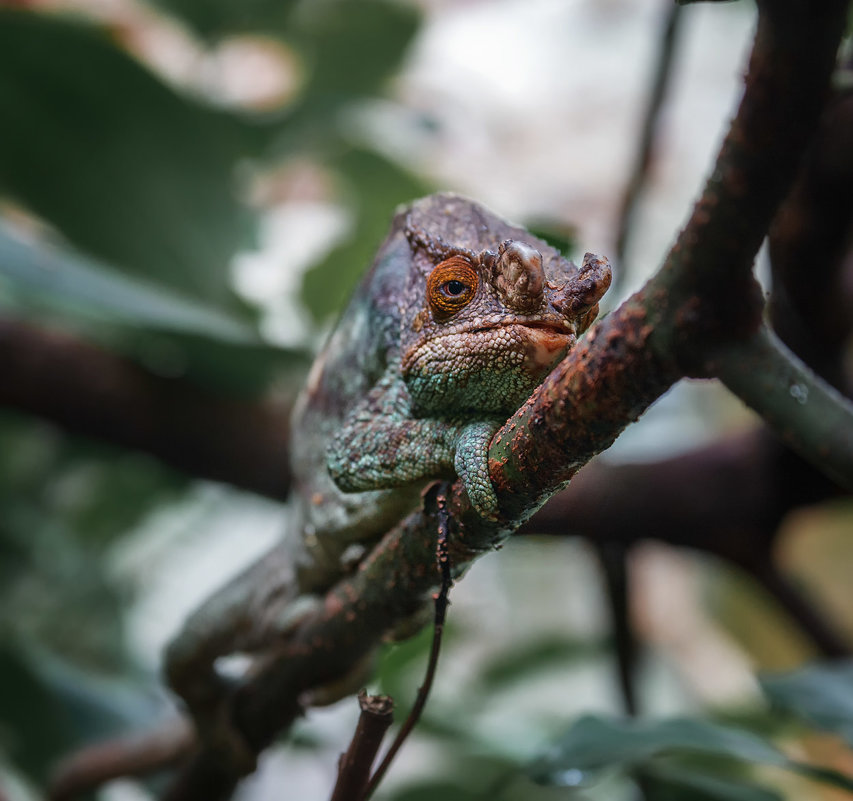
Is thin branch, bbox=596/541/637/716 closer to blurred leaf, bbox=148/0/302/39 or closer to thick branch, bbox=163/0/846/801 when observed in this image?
thick branch, bbox=163/0/846/801

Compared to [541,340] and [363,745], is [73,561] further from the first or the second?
[541,340]

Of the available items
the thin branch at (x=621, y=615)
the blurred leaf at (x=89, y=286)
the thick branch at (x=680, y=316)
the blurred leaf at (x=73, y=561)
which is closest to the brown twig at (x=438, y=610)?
the thick branch at (x=680, y=316)

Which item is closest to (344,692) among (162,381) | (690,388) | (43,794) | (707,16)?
(162,381)

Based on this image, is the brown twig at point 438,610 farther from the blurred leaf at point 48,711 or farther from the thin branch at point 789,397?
the blurred leaf at point 48,711

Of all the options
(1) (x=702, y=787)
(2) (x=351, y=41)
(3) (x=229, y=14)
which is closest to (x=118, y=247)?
(3) (x=229, y=14)

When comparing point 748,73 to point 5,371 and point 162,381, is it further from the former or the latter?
point 5,371

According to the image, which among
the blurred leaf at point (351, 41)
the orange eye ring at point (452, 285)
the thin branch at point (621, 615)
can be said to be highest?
the blurred leaf at point (351, 41)
